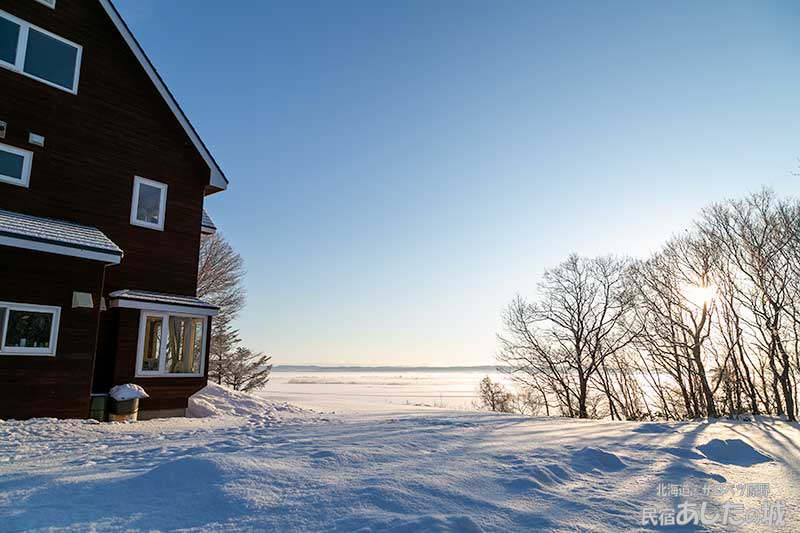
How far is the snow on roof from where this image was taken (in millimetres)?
10445

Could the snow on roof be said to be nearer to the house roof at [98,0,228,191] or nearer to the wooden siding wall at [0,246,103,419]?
the wooden siding wall at [0,246,103,419]

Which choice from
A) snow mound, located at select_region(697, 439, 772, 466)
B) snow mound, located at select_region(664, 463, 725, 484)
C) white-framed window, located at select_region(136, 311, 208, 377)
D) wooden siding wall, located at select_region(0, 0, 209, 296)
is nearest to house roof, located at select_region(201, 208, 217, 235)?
wooden siding wall, located at select_region(0, 0, 209, 296)

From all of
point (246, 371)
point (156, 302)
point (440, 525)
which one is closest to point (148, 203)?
point (156, 302)

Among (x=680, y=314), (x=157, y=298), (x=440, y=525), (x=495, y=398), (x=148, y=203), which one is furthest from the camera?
(x=495, y=398)

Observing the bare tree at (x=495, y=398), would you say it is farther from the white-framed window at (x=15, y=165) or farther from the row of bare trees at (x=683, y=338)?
the white-framed window at (x=15, y=165)

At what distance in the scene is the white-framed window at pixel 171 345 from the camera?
35.5 ft

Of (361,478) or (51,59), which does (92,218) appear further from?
(361,478)

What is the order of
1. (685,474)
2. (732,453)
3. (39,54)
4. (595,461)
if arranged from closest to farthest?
1. (685,474)
2. (595,461)
3. (732,453)
4. (39,54)

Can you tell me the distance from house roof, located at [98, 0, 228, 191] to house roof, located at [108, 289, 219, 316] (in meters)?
3.48

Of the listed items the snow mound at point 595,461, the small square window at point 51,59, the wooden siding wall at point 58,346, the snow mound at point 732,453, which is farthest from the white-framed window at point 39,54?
the snow mound at point 732,453

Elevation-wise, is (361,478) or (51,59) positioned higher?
(51,59)

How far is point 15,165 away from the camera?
31.3ft

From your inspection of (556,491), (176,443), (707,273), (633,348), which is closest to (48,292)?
(176,443)

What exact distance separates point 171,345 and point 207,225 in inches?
151
